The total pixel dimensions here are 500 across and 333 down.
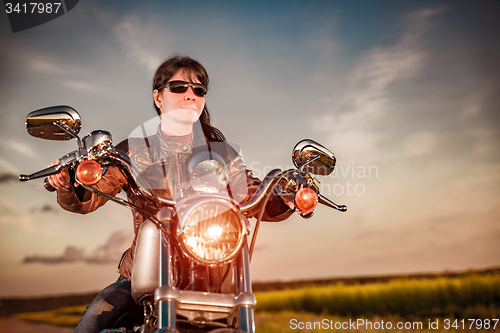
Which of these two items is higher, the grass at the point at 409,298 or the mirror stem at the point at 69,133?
the mirror stem at the point at 69,133

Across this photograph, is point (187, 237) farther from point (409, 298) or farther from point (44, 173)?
point (409, 298)

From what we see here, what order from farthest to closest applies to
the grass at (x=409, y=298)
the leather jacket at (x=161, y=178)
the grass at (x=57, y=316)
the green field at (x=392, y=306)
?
the grass at (x=57, y=316) < the grass at (x=409, y=298) < the green field at (x=392, y=306) < the leather jacket at (x=161, y=178)

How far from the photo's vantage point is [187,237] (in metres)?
1.48

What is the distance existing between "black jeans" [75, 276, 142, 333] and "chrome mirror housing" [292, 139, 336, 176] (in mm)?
1289

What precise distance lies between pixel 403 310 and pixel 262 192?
618 cm

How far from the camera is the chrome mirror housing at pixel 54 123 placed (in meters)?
1.66

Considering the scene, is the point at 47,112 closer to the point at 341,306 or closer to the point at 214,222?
the point at 214,222

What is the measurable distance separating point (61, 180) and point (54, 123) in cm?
29

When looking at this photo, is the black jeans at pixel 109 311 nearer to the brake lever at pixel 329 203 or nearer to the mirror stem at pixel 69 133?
the mirror stem at pixel 69 133

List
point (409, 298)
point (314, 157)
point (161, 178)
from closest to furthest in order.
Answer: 1. point (161, 178)
2. point (314, 157)
3. point (409, 298)

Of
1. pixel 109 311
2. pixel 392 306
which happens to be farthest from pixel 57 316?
pixel 109 311

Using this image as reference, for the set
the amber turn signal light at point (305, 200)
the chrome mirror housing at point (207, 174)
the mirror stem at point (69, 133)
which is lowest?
the amber turn signal light at point (305, 200)

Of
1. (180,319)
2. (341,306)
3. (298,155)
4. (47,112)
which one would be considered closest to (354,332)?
(341,306)

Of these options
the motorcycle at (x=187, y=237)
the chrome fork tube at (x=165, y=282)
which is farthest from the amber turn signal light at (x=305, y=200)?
the chrome fork tube at (x=165, y=282)
